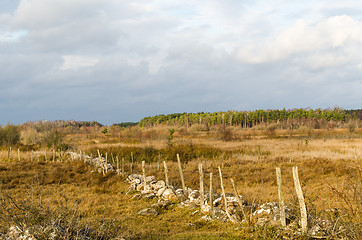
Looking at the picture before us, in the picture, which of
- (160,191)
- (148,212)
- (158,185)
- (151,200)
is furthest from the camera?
(158,185)

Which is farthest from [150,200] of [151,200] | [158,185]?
[158,185]

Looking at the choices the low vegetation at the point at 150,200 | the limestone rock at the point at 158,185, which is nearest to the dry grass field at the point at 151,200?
the low vegetation at the point at 150,200

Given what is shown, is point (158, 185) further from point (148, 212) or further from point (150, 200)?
point (148, 212)

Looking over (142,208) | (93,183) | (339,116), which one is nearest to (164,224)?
(142,208)

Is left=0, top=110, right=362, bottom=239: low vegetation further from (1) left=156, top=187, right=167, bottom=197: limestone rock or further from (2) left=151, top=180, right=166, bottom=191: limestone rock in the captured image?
(2) left=151, top=180, right=166, bottom=191: limestone rock

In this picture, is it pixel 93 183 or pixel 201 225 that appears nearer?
pixel 201 225

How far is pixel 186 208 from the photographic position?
12.9m

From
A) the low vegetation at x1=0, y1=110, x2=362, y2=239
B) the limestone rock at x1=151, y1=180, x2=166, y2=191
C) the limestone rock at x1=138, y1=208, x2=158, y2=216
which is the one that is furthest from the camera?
the limestone rock at x1=151, y1=180, x2=166, y2=191

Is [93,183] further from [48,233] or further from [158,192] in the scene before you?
[48,233]

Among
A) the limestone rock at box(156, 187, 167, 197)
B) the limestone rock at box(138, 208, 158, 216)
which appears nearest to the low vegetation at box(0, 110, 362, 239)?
the limestone rock at box(138, 208, 158, 216)

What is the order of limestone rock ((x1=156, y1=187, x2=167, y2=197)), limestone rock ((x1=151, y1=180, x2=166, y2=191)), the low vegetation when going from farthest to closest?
limestone rock ((x1=151, y1=180, x2=166, y2=191)) < limestone rock ((x1=156, y1=187, x2=167, y2=197)) < the low vegetation

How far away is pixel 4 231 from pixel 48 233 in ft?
3.74

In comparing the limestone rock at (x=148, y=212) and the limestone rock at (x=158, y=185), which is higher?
the limestone rock at (x=158, y=185)

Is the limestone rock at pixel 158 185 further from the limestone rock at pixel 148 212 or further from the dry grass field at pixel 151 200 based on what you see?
the limestone rock at pixel 148 212
